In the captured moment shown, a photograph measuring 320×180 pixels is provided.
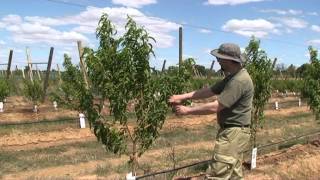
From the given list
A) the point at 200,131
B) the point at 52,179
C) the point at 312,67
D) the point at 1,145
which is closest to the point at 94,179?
the point at 52,179

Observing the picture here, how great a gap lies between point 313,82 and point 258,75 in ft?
18.0

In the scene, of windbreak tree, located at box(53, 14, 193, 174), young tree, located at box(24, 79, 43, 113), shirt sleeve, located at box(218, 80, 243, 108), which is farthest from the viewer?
young tree, located at box(24, 79, 43, 113)

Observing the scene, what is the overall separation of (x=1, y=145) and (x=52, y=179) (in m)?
6.76

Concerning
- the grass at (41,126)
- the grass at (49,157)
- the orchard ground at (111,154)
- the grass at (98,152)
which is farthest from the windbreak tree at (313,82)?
the grass at (41,126)

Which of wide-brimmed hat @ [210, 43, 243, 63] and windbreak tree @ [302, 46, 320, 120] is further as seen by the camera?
windbreak tree @ [302, 46, 320, 120]

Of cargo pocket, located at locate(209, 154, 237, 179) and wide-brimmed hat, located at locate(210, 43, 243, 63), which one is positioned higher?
wide-brimmed hat, located at locate(210, 43, 243, 63)

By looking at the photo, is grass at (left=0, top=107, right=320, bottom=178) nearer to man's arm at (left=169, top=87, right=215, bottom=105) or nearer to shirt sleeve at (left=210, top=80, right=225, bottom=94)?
man's arm at (left=169, top=87, right=215, bottom=105)

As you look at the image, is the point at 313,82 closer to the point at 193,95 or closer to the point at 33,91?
the point at 193,95

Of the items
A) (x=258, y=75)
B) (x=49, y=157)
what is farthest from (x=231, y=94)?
(x=49, y=157)

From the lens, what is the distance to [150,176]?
8414 mm

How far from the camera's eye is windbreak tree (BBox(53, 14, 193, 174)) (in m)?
7.41

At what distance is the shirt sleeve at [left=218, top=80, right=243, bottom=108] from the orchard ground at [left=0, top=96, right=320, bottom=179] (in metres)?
3.40

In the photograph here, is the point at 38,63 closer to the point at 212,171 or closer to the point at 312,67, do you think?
the point at 312,67

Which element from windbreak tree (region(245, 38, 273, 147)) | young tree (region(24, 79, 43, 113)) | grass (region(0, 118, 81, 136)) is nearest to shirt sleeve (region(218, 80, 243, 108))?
windbreak tree (region(245, 38, 273, 147))
